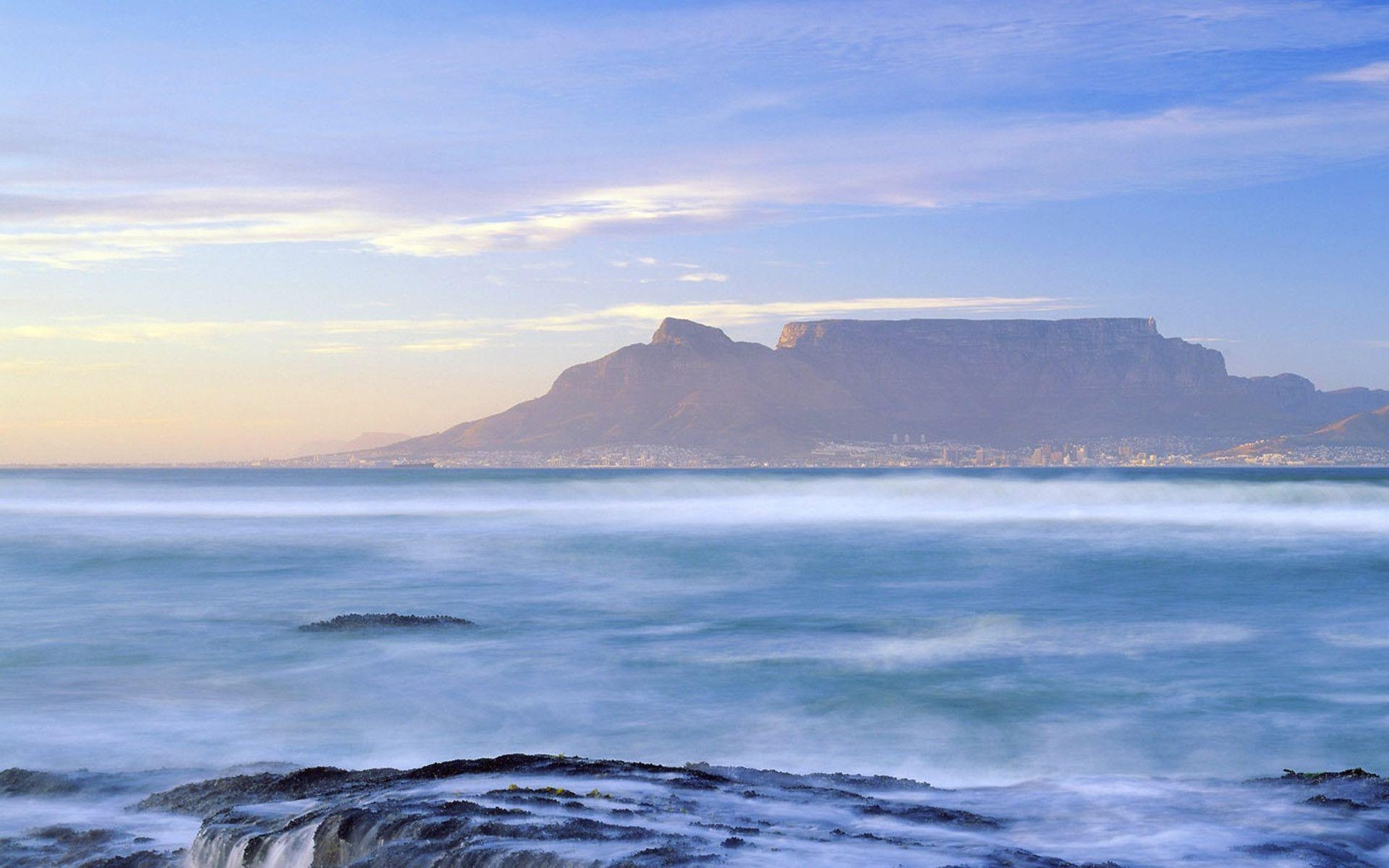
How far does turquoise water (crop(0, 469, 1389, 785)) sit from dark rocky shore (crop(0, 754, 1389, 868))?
205cm

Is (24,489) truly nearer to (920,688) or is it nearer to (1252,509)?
(1252,509)

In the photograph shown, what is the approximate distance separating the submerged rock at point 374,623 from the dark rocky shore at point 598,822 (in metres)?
9.18

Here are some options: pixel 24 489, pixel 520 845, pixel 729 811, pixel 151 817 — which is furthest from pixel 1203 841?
pixel 24 489

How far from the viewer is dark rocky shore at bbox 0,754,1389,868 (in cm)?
511

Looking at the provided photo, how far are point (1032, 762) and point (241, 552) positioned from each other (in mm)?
25698

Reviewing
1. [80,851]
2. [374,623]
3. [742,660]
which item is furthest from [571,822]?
[374,623]

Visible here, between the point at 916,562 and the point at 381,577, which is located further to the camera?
the point at 916,562

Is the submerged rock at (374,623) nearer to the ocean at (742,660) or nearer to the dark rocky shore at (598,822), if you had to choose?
the ocean at (742,660)

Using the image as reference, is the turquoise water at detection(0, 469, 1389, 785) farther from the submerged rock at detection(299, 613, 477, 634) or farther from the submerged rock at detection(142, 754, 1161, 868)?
the submerged rock at detection(142, 754, 1161, 868)

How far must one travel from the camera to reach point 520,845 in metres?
5.04

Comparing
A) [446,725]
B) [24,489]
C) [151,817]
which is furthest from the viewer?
Answer: [24,489]

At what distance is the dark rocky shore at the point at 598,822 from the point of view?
511 cm

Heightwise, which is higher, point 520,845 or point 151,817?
point 520,845

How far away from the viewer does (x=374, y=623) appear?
16906mm
